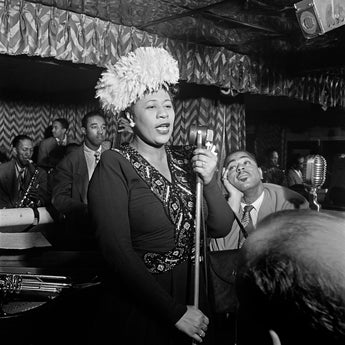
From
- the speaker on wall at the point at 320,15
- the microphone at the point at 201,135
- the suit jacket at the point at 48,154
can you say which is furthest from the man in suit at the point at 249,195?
the suit jacket at the point at 48,154

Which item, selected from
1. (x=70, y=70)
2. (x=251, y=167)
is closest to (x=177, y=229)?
(x=251, y=167)

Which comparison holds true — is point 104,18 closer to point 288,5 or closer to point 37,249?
point 288,5

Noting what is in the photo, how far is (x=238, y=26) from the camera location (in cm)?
432

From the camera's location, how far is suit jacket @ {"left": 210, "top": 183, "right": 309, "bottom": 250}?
3.06m

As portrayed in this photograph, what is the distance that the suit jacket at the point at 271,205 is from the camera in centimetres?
306

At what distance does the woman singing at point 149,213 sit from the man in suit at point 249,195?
1.13 m

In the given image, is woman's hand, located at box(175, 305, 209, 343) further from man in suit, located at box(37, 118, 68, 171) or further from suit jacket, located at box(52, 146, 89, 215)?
man in suit, located at box(37, 118, 68, 171)

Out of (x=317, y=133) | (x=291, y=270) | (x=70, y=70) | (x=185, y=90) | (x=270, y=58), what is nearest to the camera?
(x=291, y=270)

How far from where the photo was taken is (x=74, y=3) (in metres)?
3.35

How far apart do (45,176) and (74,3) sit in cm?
224

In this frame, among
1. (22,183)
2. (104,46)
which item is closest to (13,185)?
(22,183)

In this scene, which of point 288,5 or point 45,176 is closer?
point 288,5

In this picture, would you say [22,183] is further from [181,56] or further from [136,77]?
[136,77]

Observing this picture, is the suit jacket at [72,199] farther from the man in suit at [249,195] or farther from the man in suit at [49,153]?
the man in suit at [49,153]
